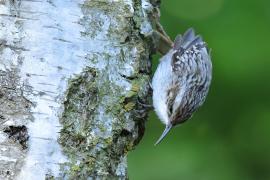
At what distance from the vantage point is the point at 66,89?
9.93 ft

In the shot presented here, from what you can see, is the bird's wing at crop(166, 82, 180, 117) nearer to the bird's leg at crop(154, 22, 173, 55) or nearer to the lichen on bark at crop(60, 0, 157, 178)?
the bird's leg at crop(154, 22, 173, 55)

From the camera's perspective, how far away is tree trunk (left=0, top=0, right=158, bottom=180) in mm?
2902

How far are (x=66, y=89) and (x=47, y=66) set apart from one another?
125 mm

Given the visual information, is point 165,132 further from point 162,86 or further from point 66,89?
point 66,89

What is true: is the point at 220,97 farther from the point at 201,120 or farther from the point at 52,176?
the point at 52,176

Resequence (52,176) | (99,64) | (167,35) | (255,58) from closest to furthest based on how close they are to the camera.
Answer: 1. (52,176)
2. (99,64)
3. (255,58)
4. (167,35)

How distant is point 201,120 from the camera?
4633 mm

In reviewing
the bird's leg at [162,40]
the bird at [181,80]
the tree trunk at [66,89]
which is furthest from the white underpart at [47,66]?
the bird at [181,80]

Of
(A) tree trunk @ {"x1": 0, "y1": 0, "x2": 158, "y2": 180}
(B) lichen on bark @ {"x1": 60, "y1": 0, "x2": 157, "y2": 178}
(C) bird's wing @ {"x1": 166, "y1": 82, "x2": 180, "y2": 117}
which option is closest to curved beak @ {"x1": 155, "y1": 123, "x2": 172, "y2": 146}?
(C) bird's wing @ {"x1": 166, "y1": 82, "x2": 180, "y2": 117}

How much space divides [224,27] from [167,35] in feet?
1.47

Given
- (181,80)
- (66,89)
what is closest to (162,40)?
(181,80)

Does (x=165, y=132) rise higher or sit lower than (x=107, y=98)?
lower

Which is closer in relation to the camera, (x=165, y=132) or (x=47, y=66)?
(x=47, y=66)

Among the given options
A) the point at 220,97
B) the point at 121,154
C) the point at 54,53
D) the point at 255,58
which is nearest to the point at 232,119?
the point at 220,97
